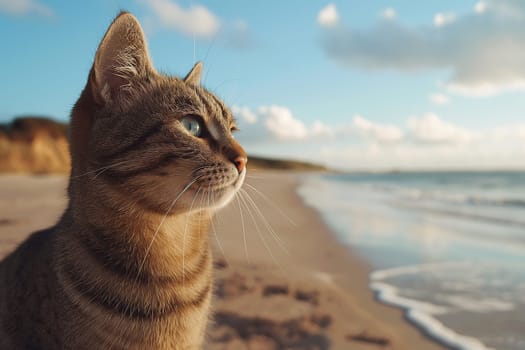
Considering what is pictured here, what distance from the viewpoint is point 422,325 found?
370 centimetres

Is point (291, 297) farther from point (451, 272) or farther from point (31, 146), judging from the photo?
point (31, 146)

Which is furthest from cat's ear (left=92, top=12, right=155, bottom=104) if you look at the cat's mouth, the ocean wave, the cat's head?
the ocean wave

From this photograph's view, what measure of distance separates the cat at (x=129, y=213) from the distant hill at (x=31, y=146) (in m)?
27.9

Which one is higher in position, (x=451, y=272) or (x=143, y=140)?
(x=143, y=140)

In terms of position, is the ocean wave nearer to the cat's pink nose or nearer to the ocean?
the ocean

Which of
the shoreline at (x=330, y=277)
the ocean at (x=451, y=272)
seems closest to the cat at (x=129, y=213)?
the shoreline at (x=330, y=277)

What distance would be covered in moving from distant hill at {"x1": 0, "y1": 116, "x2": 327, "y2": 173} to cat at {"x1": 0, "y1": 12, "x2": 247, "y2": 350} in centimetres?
2794

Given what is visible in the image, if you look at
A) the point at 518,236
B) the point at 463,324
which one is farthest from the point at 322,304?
the point at 518,236

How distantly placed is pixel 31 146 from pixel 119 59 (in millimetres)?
36222

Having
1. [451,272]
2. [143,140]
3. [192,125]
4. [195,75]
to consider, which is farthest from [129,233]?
[451,272]

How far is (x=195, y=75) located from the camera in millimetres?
2764

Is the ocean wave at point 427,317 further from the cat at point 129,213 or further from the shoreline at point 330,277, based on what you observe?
the cat at point 129,213

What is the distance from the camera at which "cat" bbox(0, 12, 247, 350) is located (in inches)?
76.2

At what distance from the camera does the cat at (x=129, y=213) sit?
1936 mm
